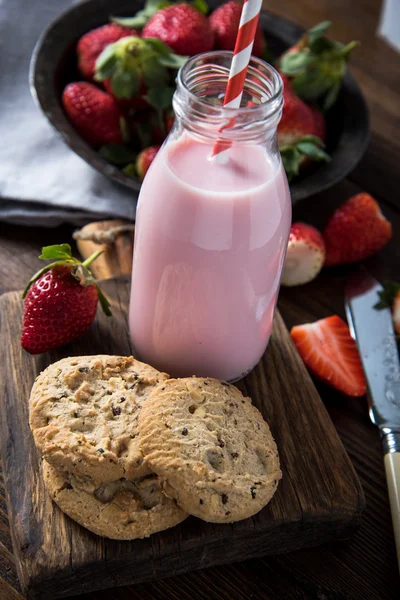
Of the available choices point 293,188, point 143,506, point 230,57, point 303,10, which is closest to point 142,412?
point 143,506

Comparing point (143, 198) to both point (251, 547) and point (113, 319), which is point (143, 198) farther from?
point (251, 547)

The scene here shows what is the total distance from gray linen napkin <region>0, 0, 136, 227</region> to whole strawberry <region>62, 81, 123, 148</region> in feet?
0.30

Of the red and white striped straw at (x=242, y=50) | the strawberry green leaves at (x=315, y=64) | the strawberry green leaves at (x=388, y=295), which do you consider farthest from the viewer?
the strawberry green leaves at (x=315, y=64)

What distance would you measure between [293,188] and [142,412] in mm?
755

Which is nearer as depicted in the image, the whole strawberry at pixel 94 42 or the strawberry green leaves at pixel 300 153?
the strawberry green leaves at pixel 300 153

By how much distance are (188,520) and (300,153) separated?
3.03 ft

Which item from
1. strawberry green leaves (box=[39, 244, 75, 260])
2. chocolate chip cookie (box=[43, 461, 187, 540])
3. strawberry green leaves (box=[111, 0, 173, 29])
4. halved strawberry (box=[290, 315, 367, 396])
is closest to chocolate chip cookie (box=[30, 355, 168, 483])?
chocolate chip cookie (box=[43, 461, 187, 540])

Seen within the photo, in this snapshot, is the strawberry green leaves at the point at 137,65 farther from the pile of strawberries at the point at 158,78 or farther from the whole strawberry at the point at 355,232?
the whole strawberry at the point at 355,232

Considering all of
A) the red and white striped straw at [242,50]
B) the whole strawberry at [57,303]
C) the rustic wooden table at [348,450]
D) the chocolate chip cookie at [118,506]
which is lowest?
the rustic wooden table at [348,450]

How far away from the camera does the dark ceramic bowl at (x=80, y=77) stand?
5.10ft

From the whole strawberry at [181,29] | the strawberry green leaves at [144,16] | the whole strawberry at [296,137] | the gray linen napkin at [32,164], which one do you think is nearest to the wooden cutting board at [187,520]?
the gray linen napkin at [32,164]

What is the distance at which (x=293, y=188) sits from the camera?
61.4 inches

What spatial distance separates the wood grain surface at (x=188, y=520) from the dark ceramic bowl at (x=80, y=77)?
1.41 feet

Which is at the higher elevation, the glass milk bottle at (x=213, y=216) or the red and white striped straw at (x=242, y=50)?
the red and white striped straw at (x=242, y=50)
